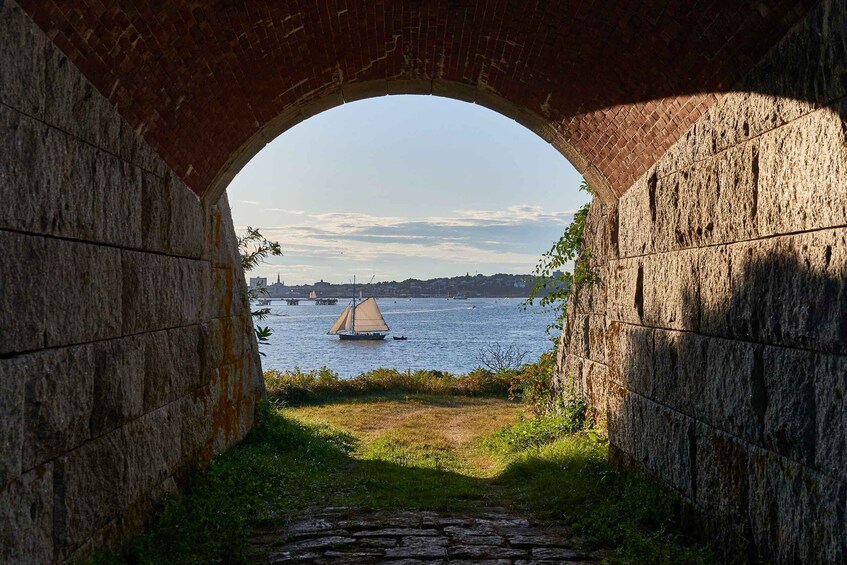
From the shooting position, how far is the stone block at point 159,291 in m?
5.41

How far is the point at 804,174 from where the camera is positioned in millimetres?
4094

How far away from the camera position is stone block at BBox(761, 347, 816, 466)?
3955 millimetres

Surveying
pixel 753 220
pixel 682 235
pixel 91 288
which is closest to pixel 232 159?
pixel 91 288

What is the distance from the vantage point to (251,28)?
231 inches

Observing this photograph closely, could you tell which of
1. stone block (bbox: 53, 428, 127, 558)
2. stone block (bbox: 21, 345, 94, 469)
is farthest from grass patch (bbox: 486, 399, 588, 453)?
stone block (bbox: 21, 345, 94, 469)

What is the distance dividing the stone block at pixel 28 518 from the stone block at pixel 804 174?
4363 millimetres

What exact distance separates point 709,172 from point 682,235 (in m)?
0.64

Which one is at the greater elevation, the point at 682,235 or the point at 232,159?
the point at 232,159

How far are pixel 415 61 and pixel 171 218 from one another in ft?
9.00

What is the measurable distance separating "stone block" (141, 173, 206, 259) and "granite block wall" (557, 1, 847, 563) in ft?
13.7

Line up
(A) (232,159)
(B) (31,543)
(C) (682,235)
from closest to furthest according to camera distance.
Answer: (B) (31,543) < (C) (682,235) < (A) (232,159)

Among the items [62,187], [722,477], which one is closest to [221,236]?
[62,187]

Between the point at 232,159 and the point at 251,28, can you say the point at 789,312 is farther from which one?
the point at 232,159

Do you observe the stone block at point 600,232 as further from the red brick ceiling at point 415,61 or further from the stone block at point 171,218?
the stone block at point 171,218
